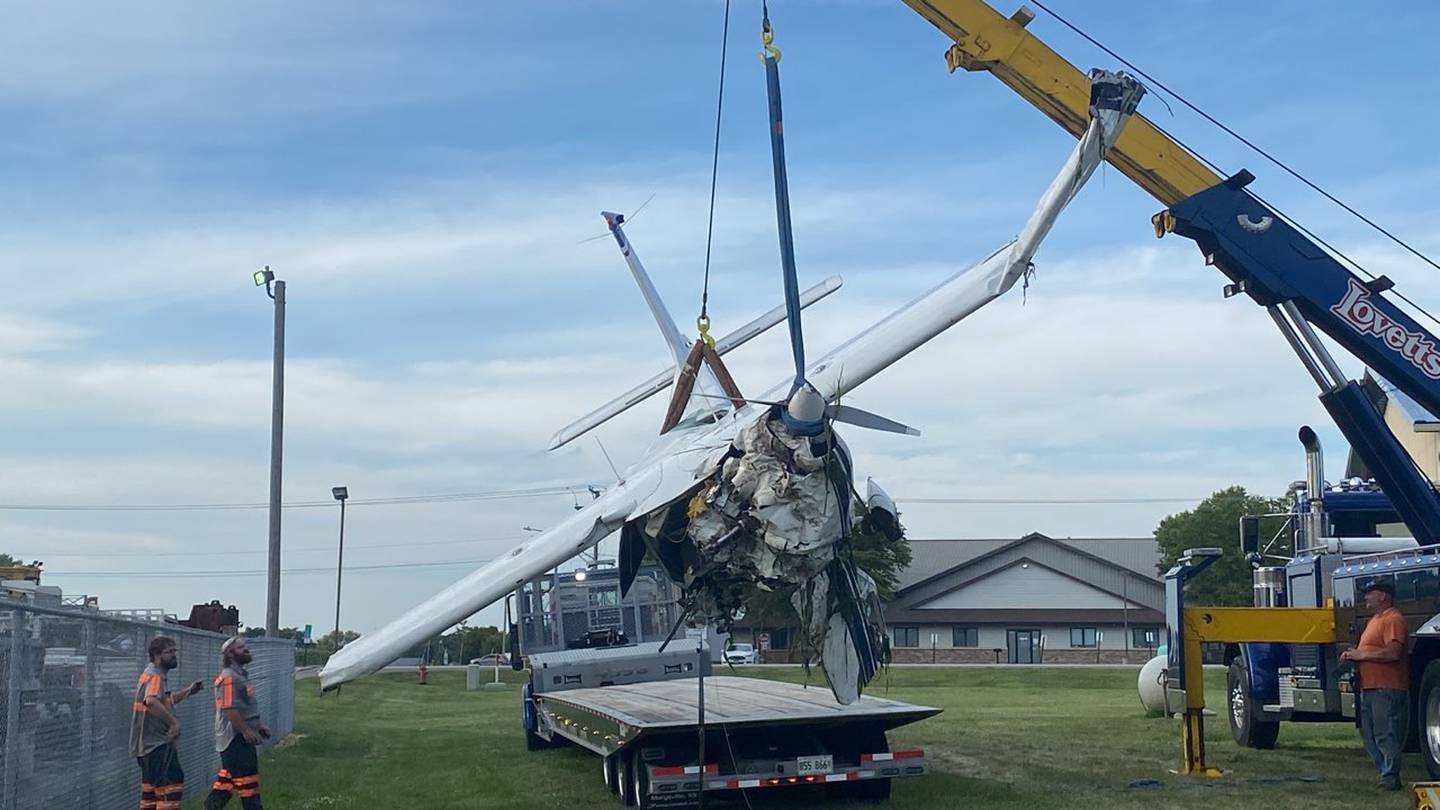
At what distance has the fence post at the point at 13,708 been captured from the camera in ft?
29.7

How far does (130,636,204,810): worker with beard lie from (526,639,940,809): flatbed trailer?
3.63 meters

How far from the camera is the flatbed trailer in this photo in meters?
12.6

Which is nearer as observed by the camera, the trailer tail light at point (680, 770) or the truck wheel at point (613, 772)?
the trailer tail light at point (680, 770)

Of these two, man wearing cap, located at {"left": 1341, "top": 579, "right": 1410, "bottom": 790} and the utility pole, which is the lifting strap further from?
the utility pole

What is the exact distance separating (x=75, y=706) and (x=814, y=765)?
5.79m

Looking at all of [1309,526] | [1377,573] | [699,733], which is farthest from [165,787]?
[1309,526]

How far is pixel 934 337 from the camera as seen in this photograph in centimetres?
1094

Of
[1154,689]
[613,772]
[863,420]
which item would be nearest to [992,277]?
[863,420]

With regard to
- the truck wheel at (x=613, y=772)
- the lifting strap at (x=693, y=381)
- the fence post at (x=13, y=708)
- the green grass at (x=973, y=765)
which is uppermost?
the lifting strap at (x=693, y=381)

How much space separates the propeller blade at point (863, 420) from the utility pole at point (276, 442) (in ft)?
58.1

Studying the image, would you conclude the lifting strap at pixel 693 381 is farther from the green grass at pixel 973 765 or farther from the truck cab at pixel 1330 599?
the truck cab at pixel 1330 599

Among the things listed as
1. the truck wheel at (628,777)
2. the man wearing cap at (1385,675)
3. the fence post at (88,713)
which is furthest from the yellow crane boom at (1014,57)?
the fence post at (88,713)

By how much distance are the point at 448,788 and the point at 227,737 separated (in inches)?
183

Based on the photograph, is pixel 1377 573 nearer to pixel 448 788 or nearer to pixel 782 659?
pixel 448 788
